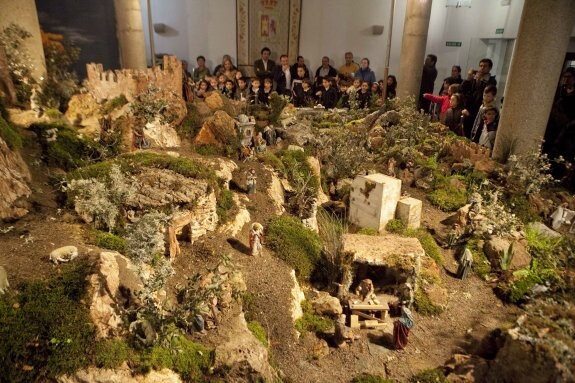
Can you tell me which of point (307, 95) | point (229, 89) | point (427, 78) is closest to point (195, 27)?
point (229, 89)

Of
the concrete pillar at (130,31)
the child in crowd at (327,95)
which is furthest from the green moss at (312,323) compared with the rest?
the concrete pillar at (130,31)

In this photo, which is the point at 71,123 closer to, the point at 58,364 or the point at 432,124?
the point at 58,364

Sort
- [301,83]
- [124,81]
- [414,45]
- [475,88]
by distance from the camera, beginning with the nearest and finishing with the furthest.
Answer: [124,81] < [475,88] < [414,45] < [301,83]

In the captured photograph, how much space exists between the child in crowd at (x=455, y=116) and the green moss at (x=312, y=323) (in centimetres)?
758

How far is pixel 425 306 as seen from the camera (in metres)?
7.04

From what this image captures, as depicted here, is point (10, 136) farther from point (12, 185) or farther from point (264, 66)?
point (264, 66)

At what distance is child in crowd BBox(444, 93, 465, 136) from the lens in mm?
11297

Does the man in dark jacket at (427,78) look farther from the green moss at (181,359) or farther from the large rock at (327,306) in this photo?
the green moss at (181,359)

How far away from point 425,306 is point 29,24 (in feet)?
32.9

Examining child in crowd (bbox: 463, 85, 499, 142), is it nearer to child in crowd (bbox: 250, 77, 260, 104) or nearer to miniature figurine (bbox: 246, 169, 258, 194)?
child in crowd (bbox: 250, 77, 260, 104)

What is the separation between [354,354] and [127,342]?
329 cm

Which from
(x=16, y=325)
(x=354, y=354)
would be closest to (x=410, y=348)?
(x=354, y=354)

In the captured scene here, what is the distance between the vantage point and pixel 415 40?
13102 millimetres

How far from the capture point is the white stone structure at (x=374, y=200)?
823 cm
